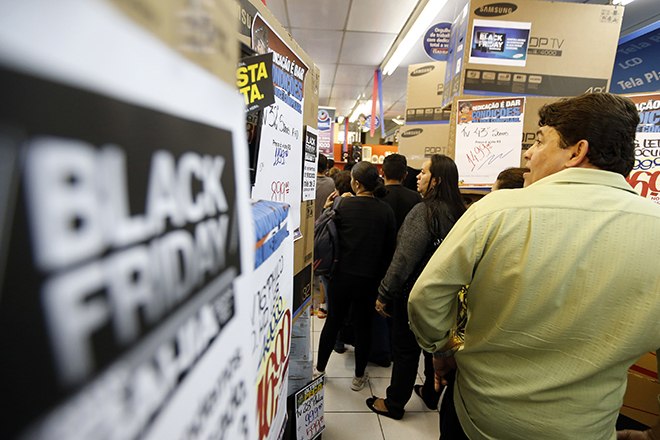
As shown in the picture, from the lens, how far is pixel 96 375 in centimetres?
14

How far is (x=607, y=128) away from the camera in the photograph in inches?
30.7

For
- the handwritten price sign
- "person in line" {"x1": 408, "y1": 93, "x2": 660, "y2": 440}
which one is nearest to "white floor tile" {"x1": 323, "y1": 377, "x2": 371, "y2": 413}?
"person in line" {"x1": 408, "y1": 93, "x2": 660, "y2": 440}

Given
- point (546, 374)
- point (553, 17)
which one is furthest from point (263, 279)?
point (553, 17)

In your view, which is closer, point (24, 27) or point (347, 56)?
point (24, 27)

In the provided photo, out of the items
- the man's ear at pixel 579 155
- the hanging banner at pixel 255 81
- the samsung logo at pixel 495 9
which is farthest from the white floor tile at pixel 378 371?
the samsung logo at pixel 495 9

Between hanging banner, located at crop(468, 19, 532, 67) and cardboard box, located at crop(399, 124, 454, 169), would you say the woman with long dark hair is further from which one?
cardboard box, located at crop(399, 124, 454, 169)

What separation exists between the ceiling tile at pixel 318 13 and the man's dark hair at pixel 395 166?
8.07ft

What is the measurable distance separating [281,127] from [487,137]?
1.36m

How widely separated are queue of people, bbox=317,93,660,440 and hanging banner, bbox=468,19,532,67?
93 centimetres

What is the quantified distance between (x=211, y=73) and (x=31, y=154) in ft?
0.53

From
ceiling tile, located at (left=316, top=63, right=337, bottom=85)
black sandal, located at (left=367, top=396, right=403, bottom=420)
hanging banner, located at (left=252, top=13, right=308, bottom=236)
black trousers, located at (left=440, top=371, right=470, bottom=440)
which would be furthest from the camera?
ceiling tile, located at (left=316, top=63, right=337, bottom=85)

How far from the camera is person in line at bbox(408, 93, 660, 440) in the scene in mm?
713

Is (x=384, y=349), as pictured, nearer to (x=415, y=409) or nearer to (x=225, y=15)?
(x=415, y=409)

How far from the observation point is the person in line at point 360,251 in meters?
1.83
